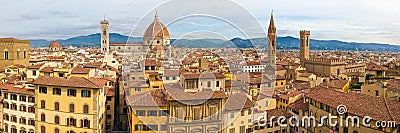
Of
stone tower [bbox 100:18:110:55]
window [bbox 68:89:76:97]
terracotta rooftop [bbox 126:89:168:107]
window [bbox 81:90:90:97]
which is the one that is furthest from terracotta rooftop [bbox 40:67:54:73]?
stone tower [bbox 100:18:110:55]

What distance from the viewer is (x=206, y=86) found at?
2162cm

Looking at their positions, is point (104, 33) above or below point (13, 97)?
above

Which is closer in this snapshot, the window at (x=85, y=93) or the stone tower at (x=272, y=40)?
the window at (x=85, y=93)

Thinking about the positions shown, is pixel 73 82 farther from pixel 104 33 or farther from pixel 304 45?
pixel 104 33

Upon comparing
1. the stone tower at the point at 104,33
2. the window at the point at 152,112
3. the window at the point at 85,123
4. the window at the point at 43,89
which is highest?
the stone tower at the point at 104,33

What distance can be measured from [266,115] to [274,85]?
11614 millimetres

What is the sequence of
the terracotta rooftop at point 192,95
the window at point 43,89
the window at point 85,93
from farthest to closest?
the window at point 43,89 → the window at point 85,93 → the terracotta rooftop at point 192,95

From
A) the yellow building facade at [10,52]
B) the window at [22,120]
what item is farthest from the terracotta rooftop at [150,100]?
the yellow building facade at [10,52]

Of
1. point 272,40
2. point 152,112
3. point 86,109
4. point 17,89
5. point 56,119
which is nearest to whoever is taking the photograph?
point 152,112

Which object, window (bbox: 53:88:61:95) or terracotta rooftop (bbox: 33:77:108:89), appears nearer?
terracotta rooftop (bbox: 33:77:108:89)

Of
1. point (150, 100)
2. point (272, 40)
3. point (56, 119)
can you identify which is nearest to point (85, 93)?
point (56, 119)

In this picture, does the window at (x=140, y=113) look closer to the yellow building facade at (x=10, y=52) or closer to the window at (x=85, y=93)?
the window at (x=85, y=93)

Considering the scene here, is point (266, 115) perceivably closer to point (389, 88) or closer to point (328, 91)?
point (328, 91)

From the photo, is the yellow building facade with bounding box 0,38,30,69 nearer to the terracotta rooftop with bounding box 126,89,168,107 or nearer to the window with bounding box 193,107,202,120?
the terracotta rooftop with bounding box 126,89,168,107
